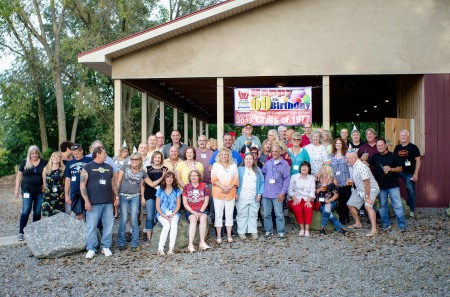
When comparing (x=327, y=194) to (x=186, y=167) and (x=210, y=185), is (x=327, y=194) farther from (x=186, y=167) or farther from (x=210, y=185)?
(x=186, y=167)

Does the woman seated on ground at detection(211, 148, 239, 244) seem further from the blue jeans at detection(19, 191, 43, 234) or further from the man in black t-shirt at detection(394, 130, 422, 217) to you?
the man in black t-shirt at detection(394, 130, 422, 217)

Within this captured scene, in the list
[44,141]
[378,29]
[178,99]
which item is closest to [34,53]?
[44,141]

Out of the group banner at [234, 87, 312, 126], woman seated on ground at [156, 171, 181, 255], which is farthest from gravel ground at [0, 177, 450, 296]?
banner at [234, 87, 312, 126]

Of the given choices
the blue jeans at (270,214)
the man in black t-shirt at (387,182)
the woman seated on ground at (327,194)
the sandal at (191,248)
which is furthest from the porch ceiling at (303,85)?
the sandal at (191,248)

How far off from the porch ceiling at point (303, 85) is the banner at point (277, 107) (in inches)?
18.1

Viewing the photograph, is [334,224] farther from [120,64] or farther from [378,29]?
[120,64]

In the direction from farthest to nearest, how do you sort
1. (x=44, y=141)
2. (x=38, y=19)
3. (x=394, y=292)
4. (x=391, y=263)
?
(x=44, y=141) → (x=38, y=19) → (x=391, y=263) → (x=394, y=292)

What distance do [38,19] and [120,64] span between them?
49.0ft

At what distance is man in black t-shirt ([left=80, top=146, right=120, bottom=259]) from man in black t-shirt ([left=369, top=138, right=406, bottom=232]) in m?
4.73

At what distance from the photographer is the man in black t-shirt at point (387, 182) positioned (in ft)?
28.5

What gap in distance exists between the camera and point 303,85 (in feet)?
50.6

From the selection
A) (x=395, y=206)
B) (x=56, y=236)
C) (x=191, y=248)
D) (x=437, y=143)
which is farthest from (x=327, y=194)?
(x=56, y=236)

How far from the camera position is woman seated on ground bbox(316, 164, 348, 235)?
857 cm

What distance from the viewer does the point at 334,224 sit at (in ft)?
28.7
